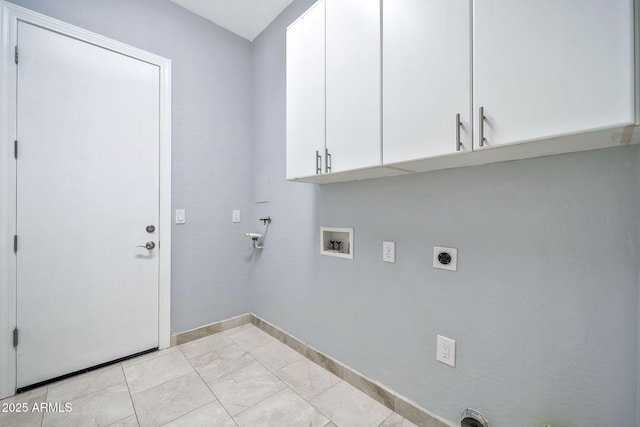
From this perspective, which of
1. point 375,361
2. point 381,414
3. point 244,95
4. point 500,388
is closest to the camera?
point 500,388

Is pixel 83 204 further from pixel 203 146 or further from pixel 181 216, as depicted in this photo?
pixel 203 146

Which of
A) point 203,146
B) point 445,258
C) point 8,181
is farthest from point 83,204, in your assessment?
point 445,258

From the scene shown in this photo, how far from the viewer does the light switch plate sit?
2.19 meters

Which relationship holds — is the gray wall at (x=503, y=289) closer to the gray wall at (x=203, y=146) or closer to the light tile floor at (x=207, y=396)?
the light tile floor at (x=207, y=396)

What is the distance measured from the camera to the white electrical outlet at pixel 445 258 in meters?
1.24

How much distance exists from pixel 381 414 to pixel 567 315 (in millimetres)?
1046

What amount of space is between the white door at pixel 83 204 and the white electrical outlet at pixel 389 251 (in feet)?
5.84

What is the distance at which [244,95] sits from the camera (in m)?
2.60

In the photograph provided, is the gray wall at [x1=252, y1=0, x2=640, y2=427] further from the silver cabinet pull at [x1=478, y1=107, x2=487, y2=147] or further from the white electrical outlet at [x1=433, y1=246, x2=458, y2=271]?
the silver cabinet pull at [x1=478, y1=107, x2=487, y2=147]

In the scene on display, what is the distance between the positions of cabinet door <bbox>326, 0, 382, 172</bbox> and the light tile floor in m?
1.36

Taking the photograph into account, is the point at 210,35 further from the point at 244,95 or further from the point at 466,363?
the point at 466,363

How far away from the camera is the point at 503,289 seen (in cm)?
110

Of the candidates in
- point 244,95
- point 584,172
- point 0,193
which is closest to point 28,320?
point 0,193

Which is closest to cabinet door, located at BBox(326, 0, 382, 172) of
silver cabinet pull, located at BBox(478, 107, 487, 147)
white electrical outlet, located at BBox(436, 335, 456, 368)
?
silver cabinet pull, located at BBox(478, 107, 487, 147)
